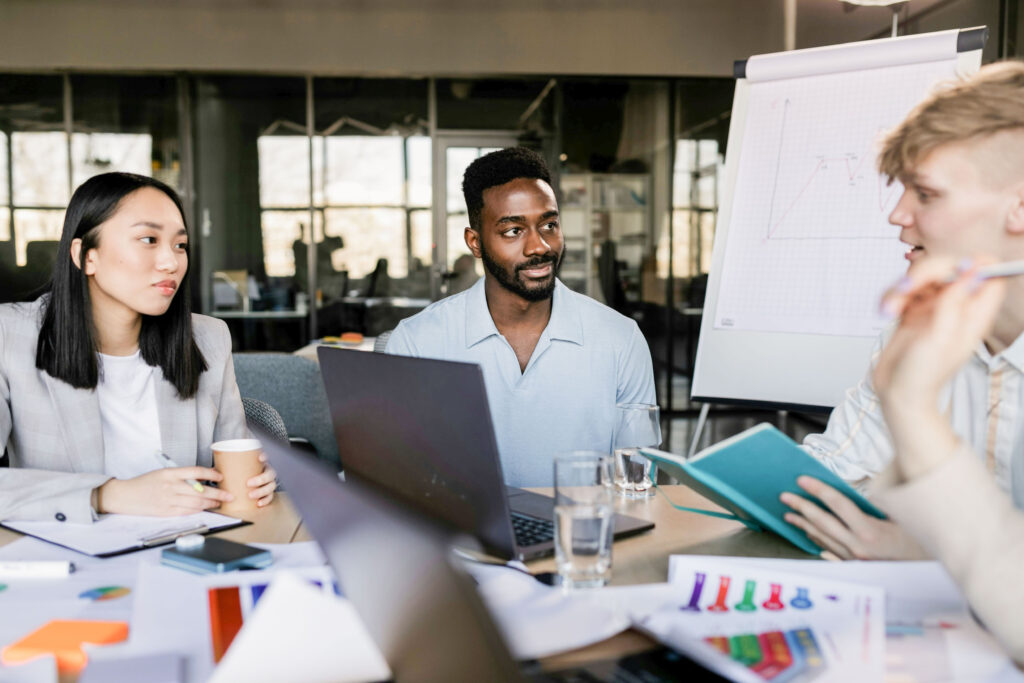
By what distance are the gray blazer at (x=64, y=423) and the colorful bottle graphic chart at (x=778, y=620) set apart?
0.91 m

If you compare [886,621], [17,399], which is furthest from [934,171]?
[17,399]

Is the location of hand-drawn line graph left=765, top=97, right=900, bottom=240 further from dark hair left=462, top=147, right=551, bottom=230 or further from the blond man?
the blond man

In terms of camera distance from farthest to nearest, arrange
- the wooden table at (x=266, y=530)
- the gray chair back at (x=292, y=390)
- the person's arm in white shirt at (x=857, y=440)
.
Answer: the gray chair back at (x=292, y=390) → the person's arm in white shirt at (x=857, y=440) → the wooden table at (x=266, y=530)

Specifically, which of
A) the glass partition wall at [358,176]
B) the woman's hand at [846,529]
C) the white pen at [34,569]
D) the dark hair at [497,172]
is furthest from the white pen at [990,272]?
the glass partition wall at [358,176]

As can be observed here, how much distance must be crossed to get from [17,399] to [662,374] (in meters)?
5.29

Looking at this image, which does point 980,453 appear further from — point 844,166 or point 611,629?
point 844,166

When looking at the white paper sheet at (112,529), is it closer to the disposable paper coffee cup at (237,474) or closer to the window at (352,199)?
the disposable paper coffee cup at (237,474)

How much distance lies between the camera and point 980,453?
4.02 feet

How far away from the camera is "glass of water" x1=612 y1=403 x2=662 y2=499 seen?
4.88 feet

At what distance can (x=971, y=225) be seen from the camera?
3.73 ft

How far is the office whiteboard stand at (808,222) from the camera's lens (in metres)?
2.30

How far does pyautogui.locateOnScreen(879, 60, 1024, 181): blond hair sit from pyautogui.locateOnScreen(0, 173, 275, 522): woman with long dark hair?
3.65ft

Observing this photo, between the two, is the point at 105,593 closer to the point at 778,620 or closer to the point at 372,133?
the point at 778,620

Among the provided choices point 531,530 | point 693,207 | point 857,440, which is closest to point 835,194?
point 857,440
